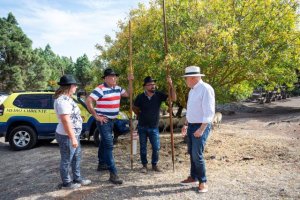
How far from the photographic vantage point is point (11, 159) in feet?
28.0

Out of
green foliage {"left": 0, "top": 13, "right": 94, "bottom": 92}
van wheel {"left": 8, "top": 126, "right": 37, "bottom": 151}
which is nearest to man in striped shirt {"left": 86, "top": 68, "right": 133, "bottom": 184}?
van wheel {"left": 8, "top": 126, "right": 37, "bottom": 151}

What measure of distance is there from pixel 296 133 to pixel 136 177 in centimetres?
787

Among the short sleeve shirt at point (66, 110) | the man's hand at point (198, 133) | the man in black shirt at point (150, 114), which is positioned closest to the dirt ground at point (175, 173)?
the man in black shirt at point (150, 114)

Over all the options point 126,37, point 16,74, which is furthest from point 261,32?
point 16,74

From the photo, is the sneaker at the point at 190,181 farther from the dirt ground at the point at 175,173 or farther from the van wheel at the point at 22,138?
the van wheel at the point at 22,138

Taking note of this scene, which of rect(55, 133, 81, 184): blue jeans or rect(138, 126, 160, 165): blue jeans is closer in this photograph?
rect(55, 133, 81, 184): blue jeans

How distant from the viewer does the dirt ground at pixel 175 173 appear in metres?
5.35

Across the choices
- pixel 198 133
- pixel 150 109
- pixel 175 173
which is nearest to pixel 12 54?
pixel 150 109

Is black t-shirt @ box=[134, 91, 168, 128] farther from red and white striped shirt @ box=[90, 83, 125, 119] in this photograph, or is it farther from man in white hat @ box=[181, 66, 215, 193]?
man in white hat @ box=[181, 66, 215, 193]

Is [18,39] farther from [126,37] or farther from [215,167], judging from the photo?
[215,167]

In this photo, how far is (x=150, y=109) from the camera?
654 centimetres

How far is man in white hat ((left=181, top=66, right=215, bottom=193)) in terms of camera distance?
5031 millimetres

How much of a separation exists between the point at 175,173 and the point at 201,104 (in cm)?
194

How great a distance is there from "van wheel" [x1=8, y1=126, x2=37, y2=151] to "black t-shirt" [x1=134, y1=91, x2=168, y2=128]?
460cm
